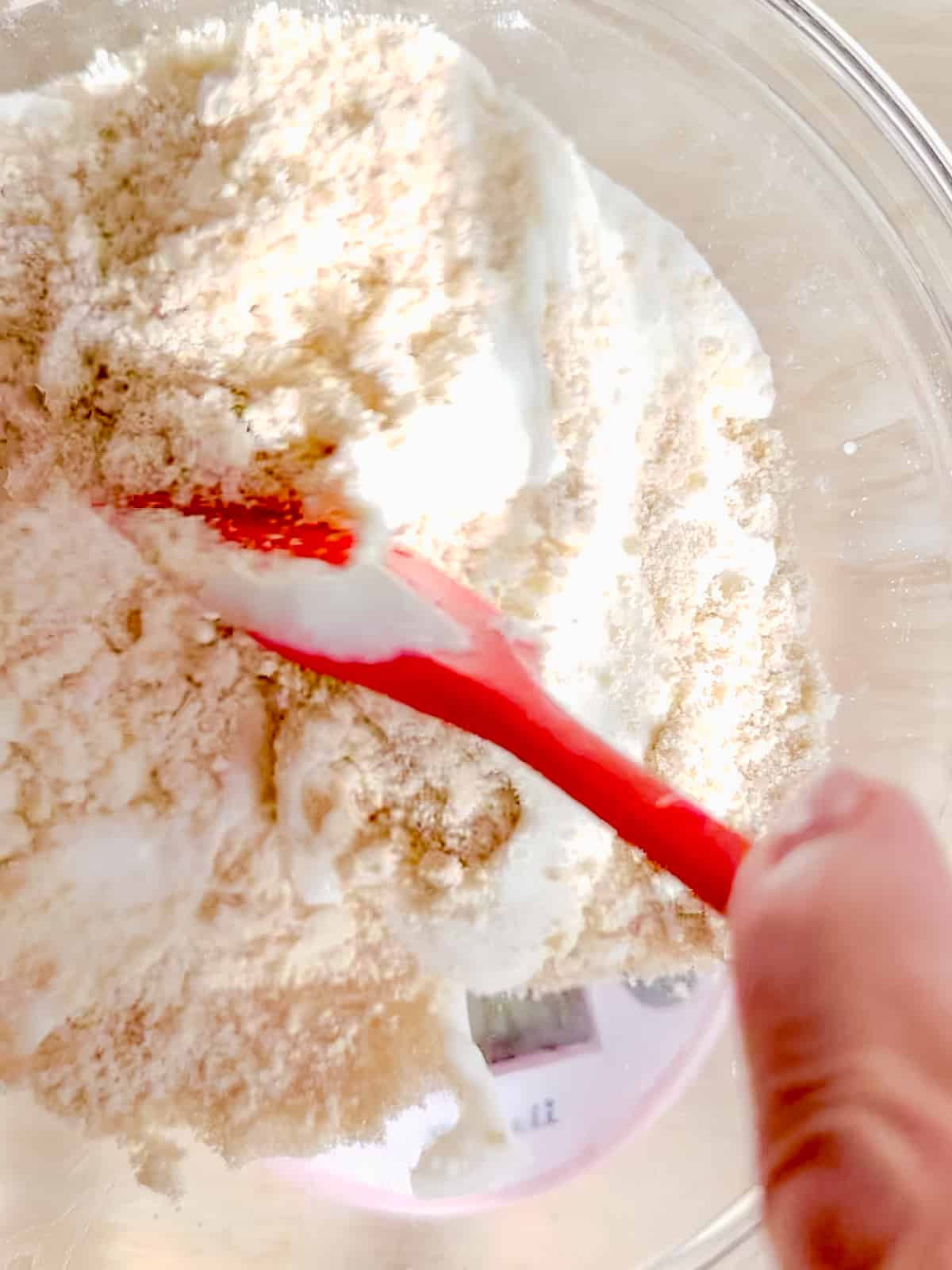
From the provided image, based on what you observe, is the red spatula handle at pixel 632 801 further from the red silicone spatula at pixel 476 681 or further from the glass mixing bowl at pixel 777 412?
the glass mixing bowl at pixel 777 412

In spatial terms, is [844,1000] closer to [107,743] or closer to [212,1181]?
[107,743]

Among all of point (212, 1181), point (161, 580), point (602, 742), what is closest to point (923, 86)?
point (602, 742)

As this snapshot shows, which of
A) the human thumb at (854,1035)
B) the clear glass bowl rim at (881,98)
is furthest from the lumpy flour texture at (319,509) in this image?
the human thumb at (854,1035)

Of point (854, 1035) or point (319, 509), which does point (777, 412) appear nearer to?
point (319, 509)

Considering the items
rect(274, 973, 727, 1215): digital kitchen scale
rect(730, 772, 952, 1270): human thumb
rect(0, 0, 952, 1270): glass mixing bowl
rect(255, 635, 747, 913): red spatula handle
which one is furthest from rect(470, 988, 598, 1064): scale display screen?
rect(730, 772, 952, 1270): human thumb

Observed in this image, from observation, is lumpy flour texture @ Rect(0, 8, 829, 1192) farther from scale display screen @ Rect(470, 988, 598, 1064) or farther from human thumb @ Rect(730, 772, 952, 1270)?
human thumb @ Rect(730, 772, 952, 1270)

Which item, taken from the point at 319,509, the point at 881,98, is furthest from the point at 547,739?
the point at 881,98
